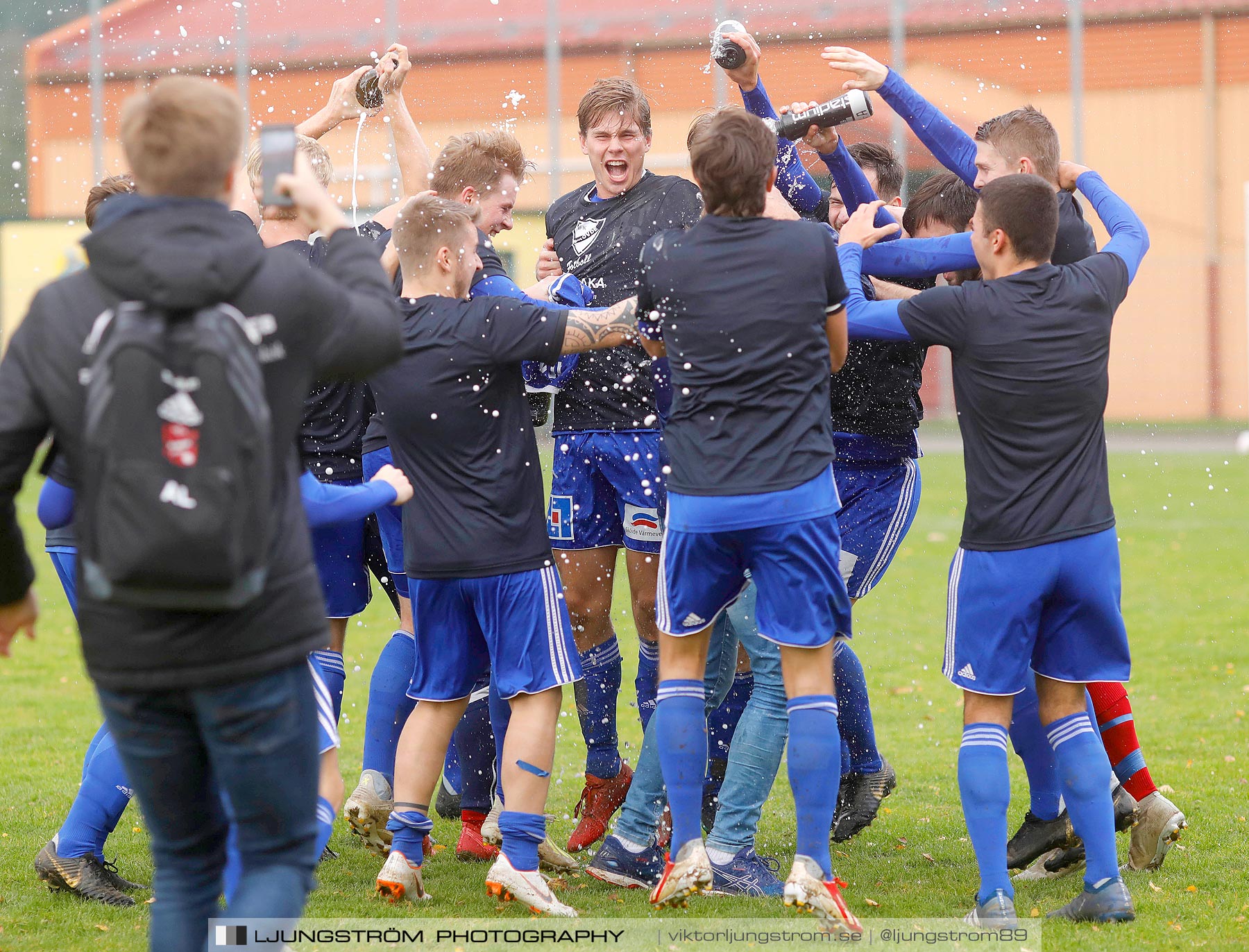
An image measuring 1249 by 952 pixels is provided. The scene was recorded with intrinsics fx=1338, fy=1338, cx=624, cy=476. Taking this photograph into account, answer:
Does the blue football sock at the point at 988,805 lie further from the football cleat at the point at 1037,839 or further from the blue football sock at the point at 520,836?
the blue football sock at the point at 520,836

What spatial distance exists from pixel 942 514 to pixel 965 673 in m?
13.1

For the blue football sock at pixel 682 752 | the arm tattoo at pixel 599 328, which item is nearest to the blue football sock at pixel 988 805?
the blue football sock at pixel 682 752

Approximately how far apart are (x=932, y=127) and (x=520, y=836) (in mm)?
3013

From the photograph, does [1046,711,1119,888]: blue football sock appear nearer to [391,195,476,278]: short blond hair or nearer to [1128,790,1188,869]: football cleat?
[1128,790,1188,869]: football cleat

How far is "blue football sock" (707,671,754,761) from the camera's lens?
5.40 metres

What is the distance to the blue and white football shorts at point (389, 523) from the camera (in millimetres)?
5109

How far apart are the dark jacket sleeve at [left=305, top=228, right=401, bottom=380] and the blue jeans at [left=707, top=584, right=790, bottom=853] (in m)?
2.03

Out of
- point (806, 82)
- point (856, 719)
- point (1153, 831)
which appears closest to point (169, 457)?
point (856, 719)

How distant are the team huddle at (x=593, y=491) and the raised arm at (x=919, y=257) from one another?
20mm

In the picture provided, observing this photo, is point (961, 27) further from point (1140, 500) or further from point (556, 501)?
point (556, 501)

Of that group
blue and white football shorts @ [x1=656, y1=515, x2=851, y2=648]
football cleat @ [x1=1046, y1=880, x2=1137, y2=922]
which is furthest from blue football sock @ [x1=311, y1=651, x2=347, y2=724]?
football cleat @ [x1=1046, y1=880, x2=1137, y2=922]

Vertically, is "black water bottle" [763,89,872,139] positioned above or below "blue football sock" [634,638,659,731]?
above

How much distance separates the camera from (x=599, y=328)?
433 cm

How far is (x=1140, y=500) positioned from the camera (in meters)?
17.6
